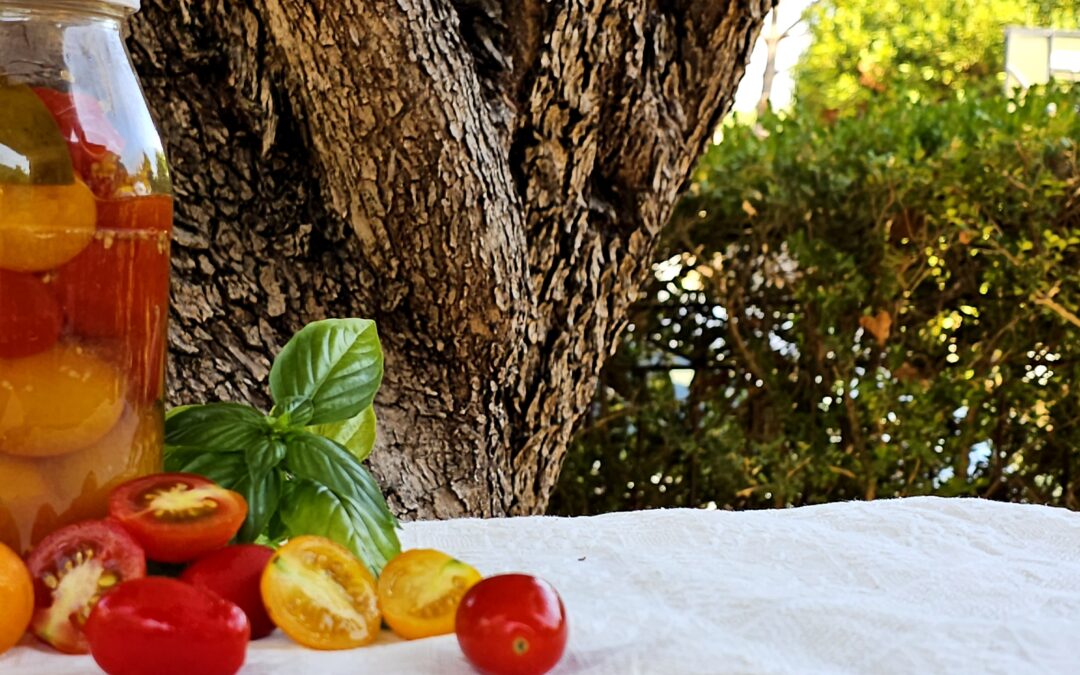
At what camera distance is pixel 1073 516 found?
110cm

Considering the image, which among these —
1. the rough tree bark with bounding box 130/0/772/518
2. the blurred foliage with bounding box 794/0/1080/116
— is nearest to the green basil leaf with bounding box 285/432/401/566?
the rough tree bark with bounding box 130/0/772/518

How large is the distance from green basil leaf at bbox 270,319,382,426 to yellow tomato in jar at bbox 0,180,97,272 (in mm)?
209

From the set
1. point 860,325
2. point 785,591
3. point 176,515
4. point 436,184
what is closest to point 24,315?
point 176,515

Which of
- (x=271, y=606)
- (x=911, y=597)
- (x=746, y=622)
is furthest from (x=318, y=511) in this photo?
(x=911, y=597)

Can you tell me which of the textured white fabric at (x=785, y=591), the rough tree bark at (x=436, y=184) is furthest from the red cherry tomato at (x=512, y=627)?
the rough tree bark at (x=436, y=184)

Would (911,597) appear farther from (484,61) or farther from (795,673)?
(484,61)

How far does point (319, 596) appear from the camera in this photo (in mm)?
768

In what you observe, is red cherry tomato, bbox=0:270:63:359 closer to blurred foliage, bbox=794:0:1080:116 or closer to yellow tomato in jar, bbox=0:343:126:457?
yellow tomato in jar, bbox=0:343:126:457

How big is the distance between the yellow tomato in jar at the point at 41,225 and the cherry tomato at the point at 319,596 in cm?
23

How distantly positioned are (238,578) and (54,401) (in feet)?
0.53

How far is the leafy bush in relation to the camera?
324 cm

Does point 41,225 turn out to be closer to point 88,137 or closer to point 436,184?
point 88,137

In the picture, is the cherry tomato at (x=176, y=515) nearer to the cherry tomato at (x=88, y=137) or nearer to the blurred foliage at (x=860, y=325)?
the cherry tomato at (x=88, y=137)

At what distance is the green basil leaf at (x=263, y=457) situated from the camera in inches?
34.8
